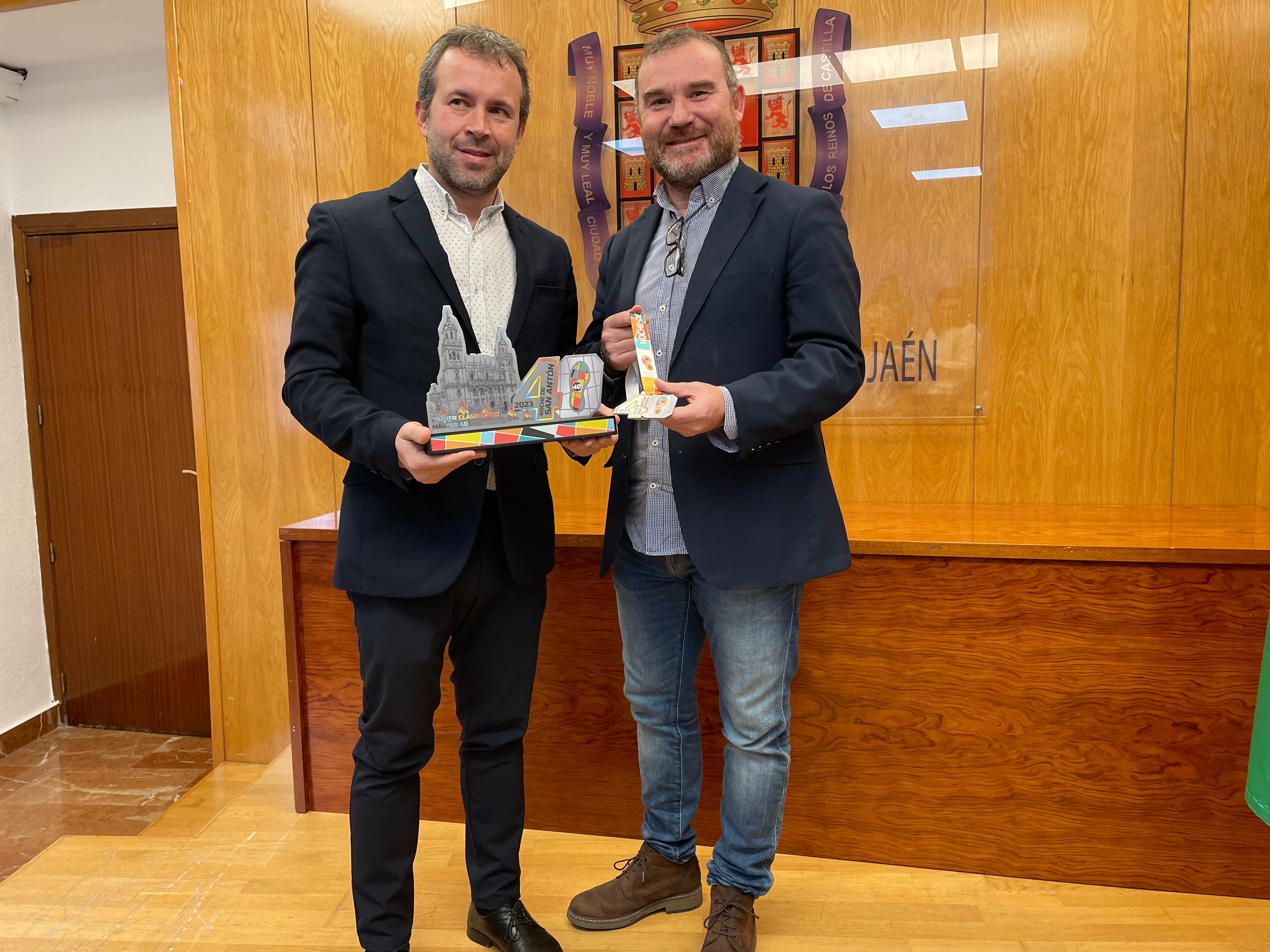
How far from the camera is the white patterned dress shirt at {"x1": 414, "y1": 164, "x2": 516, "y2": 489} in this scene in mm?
1500

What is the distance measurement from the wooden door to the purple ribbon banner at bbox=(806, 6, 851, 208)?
300cm

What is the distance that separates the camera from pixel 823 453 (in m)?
1.54

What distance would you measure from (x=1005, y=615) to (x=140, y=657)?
405 cm

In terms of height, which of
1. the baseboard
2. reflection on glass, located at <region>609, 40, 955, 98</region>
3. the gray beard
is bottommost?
the baseboard

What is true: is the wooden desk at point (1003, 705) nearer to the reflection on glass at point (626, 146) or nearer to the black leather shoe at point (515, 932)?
the black leather shoe at point (515, 932)

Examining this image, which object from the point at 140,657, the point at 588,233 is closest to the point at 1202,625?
the point at 588,233

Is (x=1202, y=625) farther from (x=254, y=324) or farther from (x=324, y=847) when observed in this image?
(x=254, y=324)

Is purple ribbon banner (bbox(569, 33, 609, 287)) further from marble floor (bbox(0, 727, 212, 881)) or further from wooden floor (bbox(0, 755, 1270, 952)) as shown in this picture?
marble floor (bbox(0, 727, 212, 881))

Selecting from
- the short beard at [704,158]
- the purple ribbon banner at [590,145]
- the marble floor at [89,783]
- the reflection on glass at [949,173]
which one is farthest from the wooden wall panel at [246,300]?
the reflection on glass at [949,173]

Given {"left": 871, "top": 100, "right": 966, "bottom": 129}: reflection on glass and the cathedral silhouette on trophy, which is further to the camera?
{"left": 871, "top": 100, "right": 966, "bottom": 129}: reflection on glass

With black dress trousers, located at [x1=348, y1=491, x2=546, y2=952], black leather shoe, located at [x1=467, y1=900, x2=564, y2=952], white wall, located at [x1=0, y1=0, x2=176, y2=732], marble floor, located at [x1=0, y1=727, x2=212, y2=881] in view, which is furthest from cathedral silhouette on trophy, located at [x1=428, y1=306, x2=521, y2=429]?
white wall, located at [x1=0, y1=0, x2=176, y2=732]

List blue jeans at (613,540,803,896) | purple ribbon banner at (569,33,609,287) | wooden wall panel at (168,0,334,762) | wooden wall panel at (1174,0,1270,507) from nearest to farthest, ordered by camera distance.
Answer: blue jeans at (613,540,803,896)
wooden wall panel at (1174,0,1270,507)
purple ribbon banner at (569,33,609,287)
wooden wall panel at (168,0,334,762)

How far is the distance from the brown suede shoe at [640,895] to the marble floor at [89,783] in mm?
2258

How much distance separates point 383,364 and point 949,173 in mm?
1757
